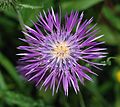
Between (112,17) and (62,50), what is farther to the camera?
(112,17)

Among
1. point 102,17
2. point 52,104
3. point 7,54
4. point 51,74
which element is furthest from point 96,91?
point 51,74

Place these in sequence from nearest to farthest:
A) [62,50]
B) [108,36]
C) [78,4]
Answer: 1. [62,50]
2. [78,4]
3. [108,36]

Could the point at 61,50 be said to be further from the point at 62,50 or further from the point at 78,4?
the point at 78,4

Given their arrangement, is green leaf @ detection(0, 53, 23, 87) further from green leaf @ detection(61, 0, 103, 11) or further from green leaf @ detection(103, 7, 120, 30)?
green leaf @ detection(103, 7, 120, 30)

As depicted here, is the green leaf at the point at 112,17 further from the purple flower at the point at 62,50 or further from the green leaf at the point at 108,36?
the purple flower at the point at 62,50

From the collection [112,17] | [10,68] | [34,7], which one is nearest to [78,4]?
[112,17]

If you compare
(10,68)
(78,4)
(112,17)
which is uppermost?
(78,4)
